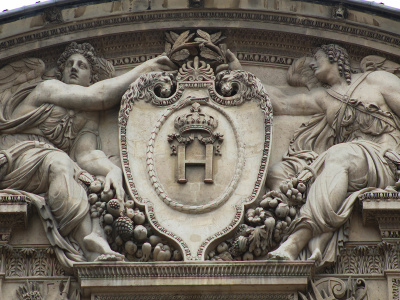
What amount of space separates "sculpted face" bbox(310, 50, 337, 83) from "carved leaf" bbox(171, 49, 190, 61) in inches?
62.2

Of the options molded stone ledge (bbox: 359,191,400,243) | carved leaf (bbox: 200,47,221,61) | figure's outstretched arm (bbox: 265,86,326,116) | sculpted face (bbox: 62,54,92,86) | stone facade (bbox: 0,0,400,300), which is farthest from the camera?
carved leaf (bbox: 200,47,221,61)

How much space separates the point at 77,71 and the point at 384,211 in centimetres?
428

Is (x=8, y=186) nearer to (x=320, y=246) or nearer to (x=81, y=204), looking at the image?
(x=81, y=204)

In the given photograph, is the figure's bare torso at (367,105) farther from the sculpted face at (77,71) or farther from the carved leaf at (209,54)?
the sculpted face at (77,71)

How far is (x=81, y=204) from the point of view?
699 inches

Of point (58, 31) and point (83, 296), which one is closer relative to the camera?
point (83, 296)

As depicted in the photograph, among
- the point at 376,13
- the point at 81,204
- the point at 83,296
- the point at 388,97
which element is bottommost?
the point at 83,296

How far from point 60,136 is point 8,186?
3.12 feet

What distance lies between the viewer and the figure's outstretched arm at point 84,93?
61.2 ft

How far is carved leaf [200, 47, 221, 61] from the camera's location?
19.1 m

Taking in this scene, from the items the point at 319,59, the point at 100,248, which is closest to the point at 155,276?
the point at 100,248

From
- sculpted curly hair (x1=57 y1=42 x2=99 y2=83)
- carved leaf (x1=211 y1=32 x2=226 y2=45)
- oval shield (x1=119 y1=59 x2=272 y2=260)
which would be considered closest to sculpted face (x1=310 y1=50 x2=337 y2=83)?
oval shield (x1=119 y1=59 x2=272 y2=260)

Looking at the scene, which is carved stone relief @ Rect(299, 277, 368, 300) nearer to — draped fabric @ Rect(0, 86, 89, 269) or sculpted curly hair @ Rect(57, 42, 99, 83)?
draped fabric @ Rect(0, 86, 89, 269)

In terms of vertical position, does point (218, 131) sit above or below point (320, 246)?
above
